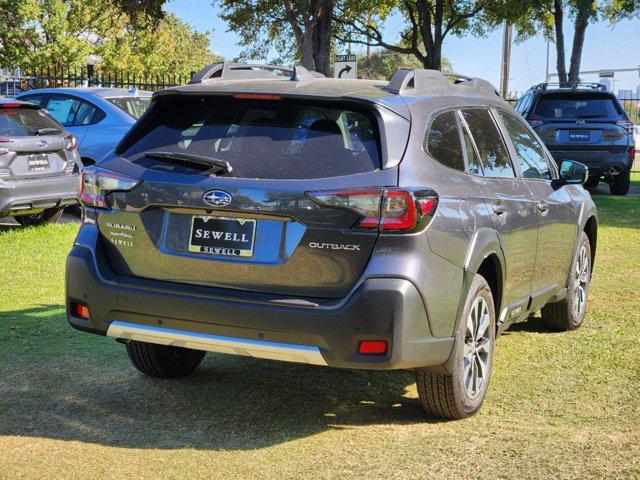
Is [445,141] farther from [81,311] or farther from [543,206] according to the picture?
[81,311]

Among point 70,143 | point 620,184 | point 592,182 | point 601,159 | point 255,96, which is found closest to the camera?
point 255,96

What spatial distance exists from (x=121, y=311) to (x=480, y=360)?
1950mm

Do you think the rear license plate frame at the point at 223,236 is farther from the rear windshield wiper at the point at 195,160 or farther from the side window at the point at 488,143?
the side window at the point at 488,143

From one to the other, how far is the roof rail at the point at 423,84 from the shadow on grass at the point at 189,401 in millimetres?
1745

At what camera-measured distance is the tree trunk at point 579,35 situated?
27.5 metres

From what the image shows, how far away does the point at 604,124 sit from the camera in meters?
18.1

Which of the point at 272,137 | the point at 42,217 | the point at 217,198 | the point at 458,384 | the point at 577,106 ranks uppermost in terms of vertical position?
the point at 272,137

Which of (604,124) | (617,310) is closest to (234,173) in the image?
(617,310)

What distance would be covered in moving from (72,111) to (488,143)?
1013 cm

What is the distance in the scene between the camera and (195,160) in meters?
4.78

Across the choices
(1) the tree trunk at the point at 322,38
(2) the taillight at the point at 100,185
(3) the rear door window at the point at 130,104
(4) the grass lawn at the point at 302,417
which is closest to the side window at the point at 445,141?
(4) the grass lawn at the point at 302,417

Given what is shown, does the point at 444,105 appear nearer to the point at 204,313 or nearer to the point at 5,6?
the point at 204,313

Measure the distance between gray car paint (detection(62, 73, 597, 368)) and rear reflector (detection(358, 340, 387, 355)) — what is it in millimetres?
228

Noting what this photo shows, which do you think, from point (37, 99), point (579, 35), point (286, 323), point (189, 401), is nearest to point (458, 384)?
point (286, 323)
